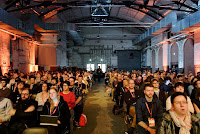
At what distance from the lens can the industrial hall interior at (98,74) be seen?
2896 millimetres

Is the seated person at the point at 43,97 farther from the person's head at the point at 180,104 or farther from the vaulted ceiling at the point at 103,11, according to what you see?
the vaulted ceiling at the point at 103,11

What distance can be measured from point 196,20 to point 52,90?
9.82 meters

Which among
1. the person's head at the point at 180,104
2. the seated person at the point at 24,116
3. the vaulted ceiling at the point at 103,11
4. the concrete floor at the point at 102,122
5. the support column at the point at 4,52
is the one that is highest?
the vaulted ceiling at the point at 103,11

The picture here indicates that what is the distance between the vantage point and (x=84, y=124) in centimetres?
450

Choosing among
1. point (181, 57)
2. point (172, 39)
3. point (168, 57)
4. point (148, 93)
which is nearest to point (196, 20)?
point (181, 57)

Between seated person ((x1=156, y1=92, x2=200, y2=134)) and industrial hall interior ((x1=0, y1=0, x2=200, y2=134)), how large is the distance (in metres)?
0.01

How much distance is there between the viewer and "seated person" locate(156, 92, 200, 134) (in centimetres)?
208

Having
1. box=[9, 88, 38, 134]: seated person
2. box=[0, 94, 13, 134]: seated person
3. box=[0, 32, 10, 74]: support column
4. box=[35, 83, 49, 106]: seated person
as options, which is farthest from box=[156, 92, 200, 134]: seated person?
box=[0, 32, 10, 74]: support column

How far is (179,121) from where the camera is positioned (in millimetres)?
2100

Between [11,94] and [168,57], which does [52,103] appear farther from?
[168,57]

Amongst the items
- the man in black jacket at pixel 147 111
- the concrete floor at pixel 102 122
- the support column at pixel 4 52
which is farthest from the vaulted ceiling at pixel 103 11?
the man in black jacket at pixel 147 111

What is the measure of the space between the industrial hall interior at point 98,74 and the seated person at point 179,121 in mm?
12

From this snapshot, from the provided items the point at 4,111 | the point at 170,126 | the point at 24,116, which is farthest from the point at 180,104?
the point at 4,111

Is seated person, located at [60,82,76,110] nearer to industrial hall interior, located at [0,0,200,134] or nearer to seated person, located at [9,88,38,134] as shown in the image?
industrial hall interior, located at [0,0,200,134]
